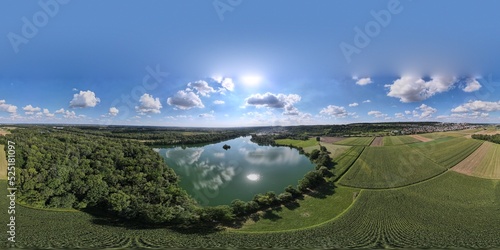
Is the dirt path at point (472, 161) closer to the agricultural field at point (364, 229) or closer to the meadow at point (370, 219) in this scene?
the meadow at point (370, 219)

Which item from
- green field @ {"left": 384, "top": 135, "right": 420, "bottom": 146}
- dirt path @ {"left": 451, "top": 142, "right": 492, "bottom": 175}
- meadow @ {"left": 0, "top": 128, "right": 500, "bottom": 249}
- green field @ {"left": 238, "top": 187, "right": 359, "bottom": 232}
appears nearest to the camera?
meadow @ {"left": 0, "top": 128, "right": 500, "bottom": 249}

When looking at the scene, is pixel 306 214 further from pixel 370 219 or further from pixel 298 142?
pixel 298 142

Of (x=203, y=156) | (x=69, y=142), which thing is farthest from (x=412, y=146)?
(x=69, y=142)

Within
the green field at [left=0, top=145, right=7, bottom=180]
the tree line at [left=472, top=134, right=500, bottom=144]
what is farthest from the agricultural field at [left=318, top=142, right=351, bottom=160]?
the green field at [left=0, top=145, right=7, bottom=180]

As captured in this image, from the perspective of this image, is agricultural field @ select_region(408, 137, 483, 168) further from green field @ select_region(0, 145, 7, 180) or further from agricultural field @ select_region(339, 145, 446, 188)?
green field @ select_region(0, 145, 7, 180)

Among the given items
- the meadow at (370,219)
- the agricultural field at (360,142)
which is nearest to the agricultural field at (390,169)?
the meadow at (370,219)

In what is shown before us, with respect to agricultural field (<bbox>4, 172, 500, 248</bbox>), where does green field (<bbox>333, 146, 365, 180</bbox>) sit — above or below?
above

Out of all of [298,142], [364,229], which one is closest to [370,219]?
[364,229]
